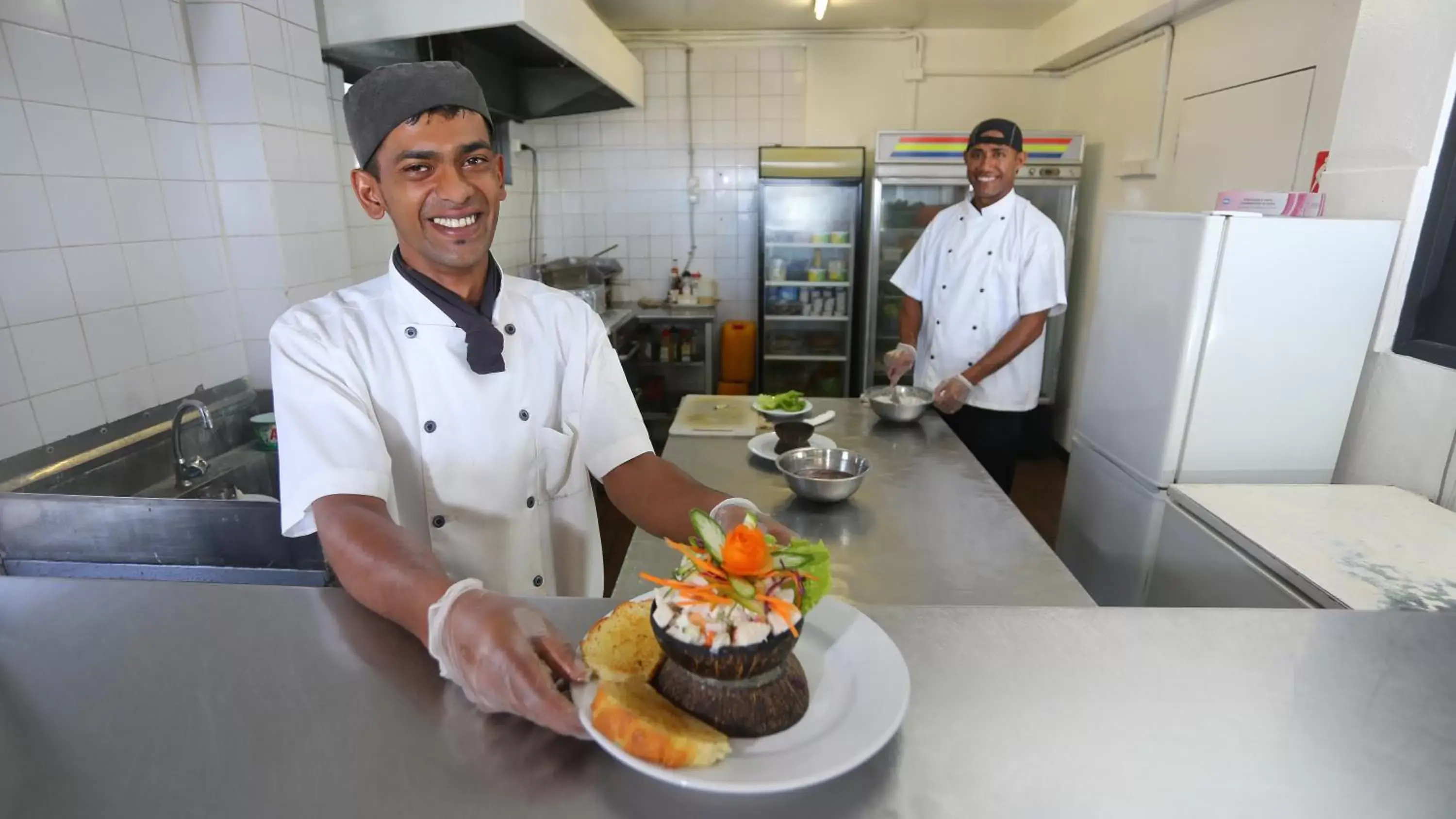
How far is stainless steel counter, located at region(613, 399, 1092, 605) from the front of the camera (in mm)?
1478

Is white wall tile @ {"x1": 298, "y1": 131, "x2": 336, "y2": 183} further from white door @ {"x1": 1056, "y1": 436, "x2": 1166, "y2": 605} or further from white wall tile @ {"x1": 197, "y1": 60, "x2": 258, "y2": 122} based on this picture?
white door @ {"x1": 1056, "y1": 436, "x2": 1166, "y2": 605}

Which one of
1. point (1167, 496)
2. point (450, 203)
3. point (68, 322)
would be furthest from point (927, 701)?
point (68, 322)

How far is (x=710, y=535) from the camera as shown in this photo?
719 mm

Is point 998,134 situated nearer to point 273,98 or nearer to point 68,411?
point 273,98

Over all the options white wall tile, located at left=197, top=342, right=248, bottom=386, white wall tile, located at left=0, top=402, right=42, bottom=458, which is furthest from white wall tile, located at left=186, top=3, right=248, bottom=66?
white wall tile, located at left=0, top=402, right=42, bottom=458

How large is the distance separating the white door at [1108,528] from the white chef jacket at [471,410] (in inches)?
64.9

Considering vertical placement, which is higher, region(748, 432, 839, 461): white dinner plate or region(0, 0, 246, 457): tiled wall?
region(0, 0, 246, 457): tiled wall

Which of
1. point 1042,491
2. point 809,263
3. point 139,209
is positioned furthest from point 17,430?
point 1042,491

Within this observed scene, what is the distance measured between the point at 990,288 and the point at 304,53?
2.73 metres

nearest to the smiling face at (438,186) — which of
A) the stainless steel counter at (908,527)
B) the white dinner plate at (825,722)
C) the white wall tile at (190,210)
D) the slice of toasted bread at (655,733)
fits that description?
the stainless steel counter at (908,527)

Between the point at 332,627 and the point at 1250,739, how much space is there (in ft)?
3.04

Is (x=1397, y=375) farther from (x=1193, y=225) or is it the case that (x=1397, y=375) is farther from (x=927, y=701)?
(x=927, y=701)

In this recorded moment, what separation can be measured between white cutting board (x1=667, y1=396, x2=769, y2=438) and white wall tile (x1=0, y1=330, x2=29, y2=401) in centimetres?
168

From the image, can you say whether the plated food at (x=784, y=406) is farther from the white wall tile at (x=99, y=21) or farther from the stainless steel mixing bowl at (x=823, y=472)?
the white wall tile at (x=99, y=21)
